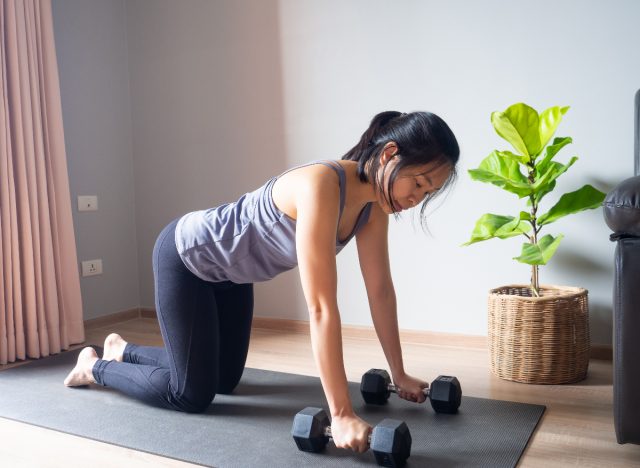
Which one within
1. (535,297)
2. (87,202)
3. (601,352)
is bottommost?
(601,352)

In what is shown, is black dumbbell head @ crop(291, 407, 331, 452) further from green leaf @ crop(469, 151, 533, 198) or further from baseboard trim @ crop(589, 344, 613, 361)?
baseboard trim @ crop(589, 344, 613, 361)

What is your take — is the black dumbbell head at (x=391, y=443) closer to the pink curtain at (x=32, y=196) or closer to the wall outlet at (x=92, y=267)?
the pink curtain at (x=32, y=196)

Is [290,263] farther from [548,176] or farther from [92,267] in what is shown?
[92,267]

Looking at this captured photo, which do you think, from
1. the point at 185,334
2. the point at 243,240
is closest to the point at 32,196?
the point at 185,334

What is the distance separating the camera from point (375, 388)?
1.88 metres

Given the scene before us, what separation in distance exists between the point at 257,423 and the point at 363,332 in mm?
1122

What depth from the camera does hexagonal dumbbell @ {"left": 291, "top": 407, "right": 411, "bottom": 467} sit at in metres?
1.43

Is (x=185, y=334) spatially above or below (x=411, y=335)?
above

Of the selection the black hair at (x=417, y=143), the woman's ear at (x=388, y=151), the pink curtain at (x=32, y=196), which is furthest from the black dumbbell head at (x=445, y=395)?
the pink curtain at (x=32, y=196)

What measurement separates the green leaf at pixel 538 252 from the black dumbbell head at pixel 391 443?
876 millimetres

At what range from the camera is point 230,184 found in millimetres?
3168

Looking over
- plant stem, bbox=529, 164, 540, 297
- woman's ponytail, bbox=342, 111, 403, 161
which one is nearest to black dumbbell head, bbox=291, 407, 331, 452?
woman's ponytail, bbox=342, 111, 403, 161

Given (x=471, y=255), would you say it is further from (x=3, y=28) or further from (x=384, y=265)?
(x=3, y=28)

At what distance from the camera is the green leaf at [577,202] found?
217cm
